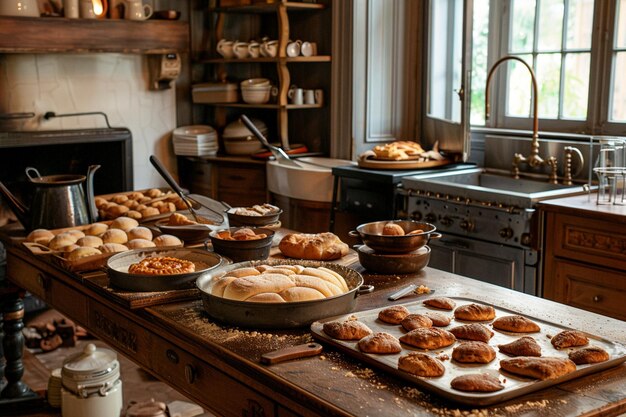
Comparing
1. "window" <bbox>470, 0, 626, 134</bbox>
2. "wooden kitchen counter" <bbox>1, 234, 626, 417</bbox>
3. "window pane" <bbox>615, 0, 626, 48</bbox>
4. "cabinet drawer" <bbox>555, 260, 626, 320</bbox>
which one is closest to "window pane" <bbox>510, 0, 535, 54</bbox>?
"window" <bbox>470, 0, 626, 134</bbox>

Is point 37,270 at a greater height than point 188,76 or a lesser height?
lesser

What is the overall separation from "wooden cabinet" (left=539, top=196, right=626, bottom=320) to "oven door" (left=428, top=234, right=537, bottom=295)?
0.08m

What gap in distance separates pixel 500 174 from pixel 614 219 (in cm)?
137


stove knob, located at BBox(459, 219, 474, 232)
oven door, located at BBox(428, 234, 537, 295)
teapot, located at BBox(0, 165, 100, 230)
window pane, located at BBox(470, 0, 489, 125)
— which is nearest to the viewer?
teapot, located at BBox(0, 165, 100, 230)

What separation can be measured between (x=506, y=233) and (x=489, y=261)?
186 millimetres

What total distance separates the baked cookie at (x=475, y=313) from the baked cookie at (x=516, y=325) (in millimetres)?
56

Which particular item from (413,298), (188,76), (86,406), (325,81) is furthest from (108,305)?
(188,76)

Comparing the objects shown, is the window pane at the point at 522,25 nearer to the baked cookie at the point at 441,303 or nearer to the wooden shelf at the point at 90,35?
the wooden shelf at the point at 90,35

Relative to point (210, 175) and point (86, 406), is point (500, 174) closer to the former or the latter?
point (210, 175)

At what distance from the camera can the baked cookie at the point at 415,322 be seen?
1.77 metres

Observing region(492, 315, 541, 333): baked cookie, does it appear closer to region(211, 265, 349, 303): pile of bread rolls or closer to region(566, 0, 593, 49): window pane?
region(211, 265, 349, 303): pile of bread rolls

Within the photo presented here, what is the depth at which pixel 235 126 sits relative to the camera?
564 centimetres

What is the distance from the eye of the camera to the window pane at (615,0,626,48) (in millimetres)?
4000

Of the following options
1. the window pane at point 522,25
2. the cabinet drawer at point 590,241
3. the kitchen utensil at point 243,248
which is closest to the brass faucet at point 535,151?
the window pane at point 522,25
